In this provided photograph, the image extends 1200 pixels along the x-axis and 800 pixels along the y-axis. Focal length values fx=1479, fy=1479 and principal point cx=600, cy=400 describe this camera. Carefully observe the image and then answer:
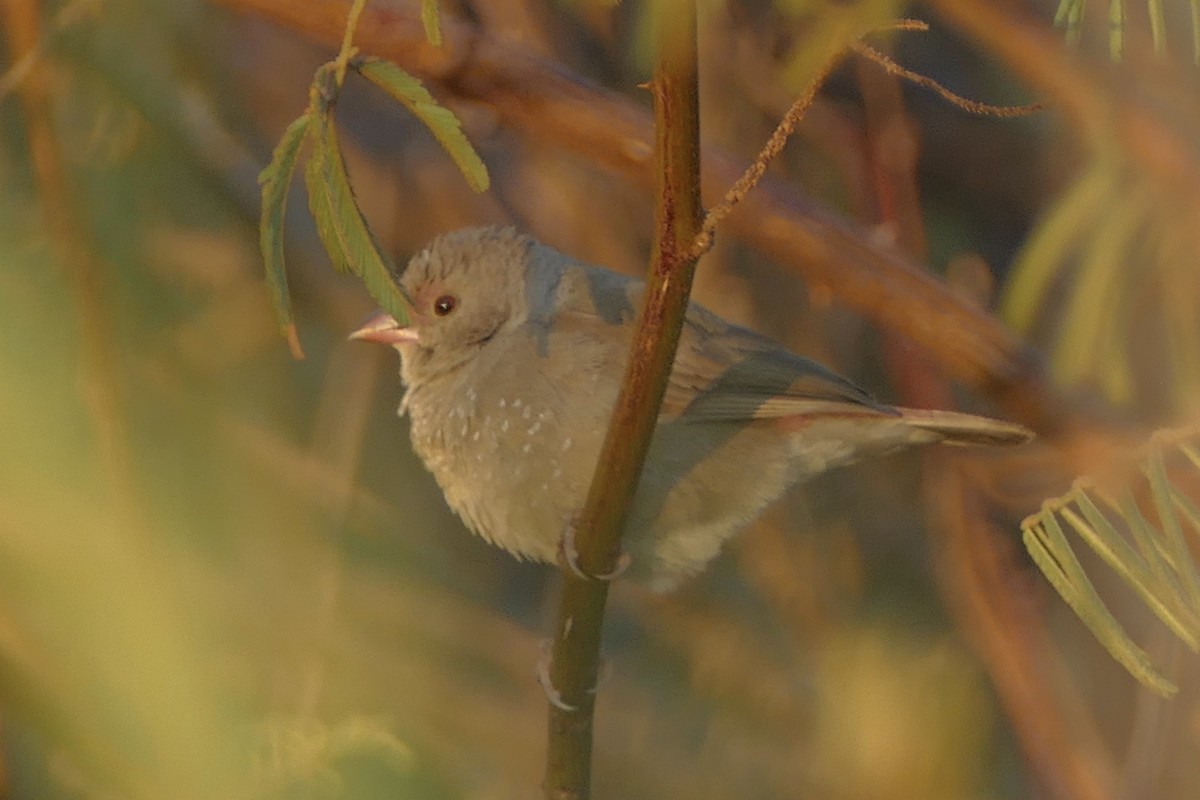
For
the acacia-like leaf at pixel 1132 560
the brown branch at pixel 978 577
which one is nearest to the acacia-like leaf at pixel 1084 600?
the acacia-like leaf at pixel 1132 560

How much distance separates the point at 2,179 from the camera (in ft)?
10.8

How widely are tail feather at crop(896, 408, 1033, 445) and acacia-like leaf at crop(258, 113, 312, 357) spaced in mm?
1602

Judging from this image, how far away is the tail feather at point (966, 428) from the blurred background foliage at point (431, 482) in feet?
0.59

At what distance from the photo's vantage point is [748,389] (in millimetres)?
3047

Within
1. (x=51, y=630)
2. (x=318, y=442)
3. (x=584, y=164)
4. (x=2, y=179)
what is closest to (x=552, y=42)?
(x=584, y=164)

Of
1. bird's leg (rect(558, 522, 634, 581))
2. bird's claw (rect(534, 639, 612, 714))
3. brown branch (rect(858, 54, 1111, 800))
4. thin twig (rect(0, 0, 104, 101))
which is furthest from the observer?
brown branch (rect(858, 54, 1111, 800))

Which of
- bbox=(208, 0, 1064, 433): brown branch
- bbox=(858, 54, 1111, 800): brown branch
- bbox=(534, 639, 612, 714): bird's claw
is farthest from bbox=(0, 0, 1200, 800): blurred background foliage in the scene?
bbox=(534, 639, 612, 714): bird's claw

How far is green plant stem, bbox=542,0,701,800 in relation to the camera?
1.63 meters

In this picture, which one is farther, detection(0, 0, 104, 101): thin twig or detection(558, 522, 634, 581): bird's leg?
detection(0, 0, 104, 101): thin twig

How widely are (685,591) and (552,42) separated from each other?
1.68 metres

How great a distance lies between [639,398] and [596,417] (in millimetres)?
1035

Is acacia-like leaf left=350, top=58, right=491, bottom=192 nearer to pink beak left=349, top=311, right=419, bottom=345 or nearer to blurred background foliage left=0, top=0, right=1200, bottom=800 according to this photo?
blurred background foliage left=0, top=0, right=1200, bottom=800

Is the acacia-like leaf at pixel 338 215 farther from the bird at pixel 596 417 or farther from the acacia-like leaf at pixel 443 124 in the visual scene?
the bird at pixel 596 417

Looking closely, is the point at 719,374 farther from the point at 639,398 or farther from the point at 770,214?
the point at 639,398
